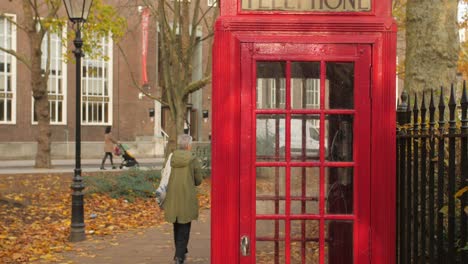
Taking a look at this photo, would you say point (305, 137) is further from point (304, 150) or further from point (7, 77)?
point (7, 77)

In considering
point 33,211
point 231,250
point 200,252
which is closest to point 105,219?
point 33,211

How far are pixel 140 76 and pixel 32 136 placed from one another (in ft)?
27.6

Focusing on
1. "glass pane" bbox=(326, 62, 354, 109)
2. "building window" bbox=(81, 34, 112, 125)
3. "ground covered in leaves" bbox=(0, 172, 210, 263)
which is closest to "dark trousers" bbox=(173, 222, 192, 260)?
"ground covered in leaves" bbox=(0, 172, 210, 263)

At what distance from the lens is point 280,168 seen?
150 inches

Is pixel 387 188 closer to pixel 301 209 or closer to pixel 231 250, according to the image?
pixel 301 209

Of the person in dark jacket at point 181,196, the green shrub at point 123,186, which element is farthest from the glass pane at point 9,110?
the person in dark jacket at point 181,196

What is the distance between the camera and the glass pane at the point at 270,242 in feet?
12.5

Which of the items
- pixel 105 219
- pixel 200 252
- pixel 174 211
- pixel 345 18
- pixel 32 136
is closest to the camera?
pixel 345 18

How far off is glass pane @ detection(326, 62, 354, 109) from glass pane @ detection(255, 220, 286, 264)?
32.7 inches

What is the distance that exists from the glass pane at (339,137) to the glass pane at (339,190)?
0.08 meters

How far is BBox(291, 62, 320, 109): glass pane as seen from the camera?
12.2 ft

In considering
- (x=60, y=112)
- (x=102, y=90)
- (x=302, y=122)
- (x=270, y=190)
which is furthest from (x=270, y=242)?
(x=102, y=90)

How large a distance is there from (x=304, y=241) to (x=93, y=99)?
36431 mm

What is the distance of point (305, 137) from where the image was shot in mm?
3863
